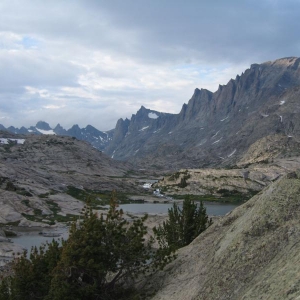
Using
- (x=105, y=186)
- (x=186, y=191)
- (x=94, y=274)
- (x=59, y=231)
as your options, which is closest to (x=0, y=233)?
(x=59, y=231)

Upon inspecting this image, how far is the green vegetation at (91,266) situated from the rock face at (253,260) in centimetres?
238

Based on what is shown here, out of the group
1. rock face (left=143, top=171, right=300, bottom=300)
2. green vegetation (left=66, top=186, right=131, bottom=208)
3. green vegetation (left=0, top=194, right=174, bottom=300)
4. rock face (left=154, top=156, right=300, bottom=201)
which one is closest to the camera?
rock face (left=143, top=171, right=300, bottom=300)

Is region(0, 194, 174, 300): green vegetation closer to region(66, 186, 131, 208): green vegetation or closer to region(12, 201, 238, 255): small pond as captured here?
region(12, 201, 238, 255): small pond

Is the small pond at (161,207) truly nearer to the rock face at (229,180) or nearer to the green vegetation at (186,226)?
the rock face at (229,180)

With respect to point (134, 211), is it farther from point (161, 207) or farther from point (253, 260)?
point (253, 260)

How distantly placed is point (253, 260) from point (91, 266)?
10014 millimetres

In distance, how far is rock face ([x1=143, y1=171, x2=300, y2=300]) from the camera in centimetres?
1390

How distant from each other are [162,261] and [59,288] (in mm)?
7063

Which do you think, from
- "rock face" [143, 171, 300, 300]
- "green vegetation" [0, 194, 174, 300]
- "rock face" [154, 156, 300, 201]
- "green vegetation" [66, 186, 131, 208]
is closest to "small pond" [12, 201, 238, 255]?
"green vegetation" [66, 186, 131, 208]

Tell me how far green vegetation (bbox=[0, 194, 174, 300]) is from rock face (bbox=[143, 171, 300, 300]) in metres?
2.38

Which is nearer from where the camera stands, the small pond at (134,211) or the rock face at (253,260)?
the rock face at (253,260)

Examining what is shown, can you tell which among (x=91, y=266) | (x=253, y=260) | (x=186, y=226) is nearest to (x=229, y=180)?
(x=186, y=226)

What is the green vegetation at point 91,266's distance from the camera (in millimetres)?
21734

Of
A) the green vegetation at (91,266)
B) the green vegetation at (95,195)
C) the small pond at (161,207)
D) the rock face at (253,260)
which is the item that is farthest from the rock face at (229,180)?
the rock face at (253,260)
